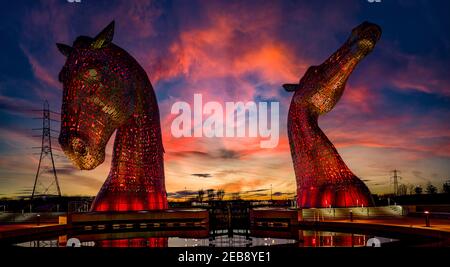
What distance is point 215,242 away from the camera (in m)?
13.7

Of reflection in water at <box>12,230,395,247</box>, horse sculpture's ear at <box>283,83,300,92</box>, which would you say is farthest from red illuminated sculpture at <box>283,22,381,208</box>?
reflection in water at <box>12,230,395,247</box>

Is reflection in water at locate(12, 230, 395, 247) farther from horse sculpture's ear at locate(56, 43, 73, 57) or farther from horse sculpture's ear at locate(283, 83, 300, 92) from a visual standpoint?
horse sculpture's ear at locate(283, 83, 300, 92)

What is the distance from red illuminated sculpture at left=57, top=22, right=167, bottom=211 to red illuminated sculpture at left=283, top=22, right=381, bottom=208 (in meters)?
7.16

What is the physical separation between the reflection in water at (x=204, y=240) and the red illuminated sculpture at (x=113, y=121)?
3.00 metres

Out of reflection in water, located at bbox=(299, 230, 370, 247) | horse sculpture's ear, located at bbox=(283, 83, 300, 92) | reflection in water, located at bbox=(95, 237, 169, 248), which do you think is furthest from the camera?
horse sculpture's ear, located at bbox=(283, 83, 300, 92)

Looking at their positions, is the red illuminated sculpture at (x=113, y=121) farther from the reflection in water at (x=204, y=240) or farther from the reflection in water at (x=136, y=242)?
the reflection in water at (x=136, y=242)

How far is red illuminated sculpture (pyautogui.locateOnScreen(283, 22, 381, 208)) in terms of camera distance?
19.6 m

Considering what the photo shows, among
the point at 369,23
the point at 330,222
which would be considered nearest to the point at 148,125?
the point at 330,222

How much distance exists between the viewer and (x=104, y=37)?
1683 centimetres

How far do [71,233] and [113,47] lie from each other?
7839 millimetres

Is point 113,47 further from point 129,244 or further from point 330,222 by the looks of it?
point 330,222

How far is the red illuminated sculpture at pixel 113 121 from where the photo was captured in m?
16.6

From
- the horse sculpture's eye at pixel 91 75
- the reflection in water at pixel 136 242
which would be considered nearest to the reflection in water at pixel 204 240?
the reflection in water at pixel 136 242

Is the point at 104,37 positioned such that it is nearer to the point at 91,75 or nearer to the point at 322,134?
the point at 91,75
